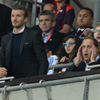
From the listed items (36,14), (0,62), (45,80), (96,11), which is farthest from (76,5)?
(45,80)

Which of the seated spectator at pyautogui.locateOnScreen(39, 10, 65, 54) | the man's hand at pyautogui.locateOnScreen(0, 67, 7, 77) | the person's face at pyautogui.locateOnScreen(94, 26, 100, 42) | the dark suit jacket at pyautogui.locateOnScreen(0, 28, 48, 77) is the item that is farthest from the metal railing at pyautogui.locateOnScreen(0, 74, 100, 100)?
the seated spectator at pyautogui.locateOnScreen(39, 10, 65, 54)

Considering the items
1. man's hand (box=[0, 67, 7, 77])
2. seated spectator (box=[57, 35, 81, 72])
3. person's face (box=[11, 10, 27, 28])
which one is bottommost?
man's hand (box=[0, 67, 7, 77])

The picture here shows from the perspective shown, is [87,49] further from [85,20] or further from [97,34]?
[85,20]

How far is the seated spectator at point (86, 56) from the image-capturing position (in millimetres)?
10211

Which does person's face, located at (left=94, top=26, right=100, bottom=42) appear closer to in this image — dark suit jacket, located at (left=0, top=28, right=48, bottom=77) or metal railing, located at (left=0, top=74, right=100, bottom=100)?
dark suit jacket, located at (left=0, top=28, right=48, bottom=77)

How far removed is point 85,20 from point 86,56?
2.81 m

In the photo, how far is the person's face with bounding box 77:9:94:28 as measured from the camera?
13.1 metres

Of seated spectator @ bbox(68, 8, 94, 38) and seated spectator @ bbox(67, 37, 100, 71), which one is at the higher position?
seated spectator @ bbox(68, 8, 94, 38)

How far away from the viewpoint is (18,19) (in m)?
11.5

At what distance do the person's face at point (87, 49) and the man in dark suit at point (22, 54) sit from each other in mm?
760

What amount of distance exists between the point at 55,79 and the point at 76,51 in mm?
2397

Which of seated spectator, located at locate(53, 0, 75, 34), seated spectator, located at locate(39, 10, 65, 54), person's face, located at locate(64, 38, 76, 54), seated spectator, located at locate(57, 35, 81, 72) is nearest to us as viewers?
seated spectator, located at locate(57, 35, 81, 72)

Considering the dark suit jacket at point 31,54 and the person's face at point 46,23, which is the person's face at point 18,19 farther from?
the person's face at point 46,23

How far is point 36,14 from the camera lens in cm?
1560
